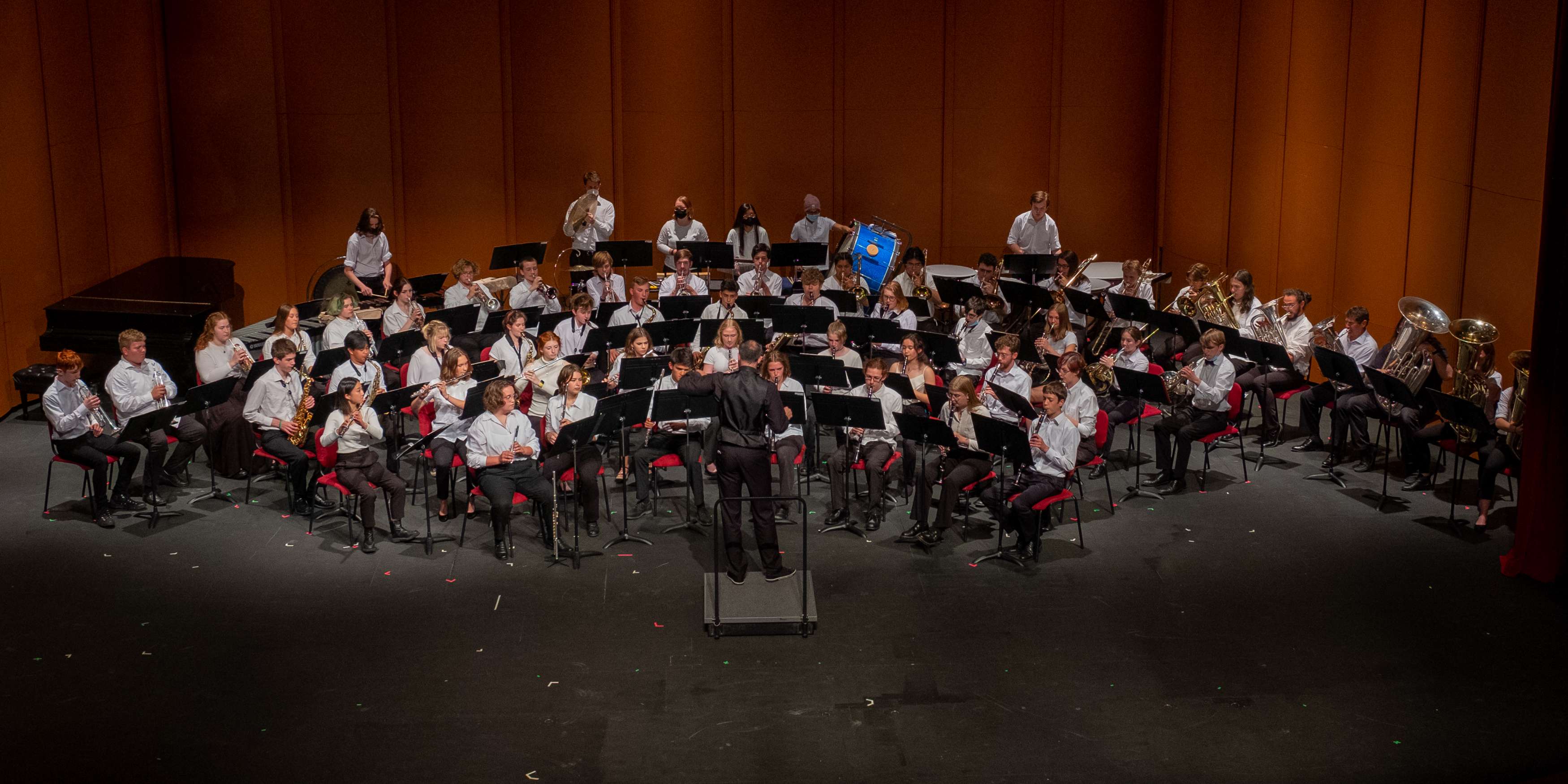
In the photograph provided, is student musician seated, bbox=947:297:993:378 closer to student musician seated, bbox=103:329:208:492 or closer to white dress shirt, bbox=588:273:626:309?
white dress shirt, bbox=588:273:626:309

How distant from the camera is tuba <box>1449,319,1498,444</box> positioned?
924 cm

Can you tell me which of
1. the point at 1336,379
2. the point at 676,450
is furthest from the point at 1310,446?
the point at 676,450

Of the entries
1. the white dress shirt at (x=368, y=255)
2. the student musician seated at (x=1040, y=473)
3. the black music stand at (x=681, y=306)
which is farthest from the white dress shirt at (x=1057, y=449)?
the white dress shirt at (x=368, y=255)

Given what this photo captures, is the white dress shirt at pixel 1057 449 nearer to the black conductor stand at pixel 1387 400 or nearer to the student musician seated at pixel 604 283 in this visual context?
the black conductor stand at pixel 1387 400

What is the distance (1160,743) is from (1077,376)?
3275 millimetres

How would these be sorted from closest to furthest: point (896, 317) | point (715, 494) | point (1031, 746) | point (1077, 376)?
point (1031, 746) < point (1077, 376) < point (715, 494) < point (896, 317)

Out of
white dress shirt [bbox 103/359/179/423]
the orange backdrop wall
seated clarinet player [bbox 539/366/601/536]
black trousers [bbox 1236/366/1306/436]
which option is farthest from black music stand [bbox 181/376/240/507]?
the orange backdrop wall

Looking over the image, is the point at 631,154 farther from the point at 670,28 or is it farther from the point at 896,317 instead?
the point at 896,317

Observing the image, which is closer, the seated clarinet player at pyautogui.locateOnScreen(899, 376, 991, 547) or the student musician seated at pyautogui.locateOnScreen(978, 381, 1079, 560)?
the student musician seated at pyautogui.locateOnScreen(978, 381, 1079, 560)

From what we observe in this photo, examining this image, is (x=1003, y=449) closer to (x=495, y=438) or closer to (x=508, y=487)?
(x=508, y=487)

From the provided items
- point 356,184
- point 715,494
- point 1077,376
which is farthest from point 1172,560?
point 356,184

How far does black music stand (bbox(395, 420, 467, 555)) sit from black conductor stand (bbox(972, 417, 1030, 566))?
3.27 metres

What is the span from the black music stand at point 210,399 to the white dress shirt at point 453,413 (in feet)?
4.49

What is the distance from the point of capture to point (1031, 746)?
649 cm
